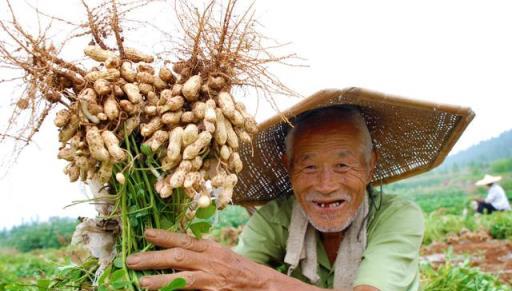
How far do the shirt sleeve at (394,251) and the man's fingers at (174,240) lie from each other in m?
0.77

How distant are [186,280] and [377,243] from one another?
1.05 metres

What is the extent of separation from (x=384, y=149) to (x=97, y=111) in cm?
187

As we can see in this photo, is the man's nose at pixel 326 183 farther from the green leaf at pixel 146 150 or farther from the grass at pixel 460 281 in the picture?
the grass at pixel 460 281

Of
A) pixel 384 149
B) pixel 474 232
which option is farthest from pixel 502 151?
pixel 384 149

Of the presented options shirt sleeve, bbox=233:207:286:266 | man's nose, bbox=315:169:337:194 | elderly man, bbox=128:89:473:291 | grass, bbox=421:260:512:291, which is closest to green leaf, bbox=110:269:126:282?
elderly man, bbox=128:89:473:291

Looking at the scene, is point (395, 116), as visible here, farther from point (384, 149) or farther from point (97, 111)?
point (97, 111)

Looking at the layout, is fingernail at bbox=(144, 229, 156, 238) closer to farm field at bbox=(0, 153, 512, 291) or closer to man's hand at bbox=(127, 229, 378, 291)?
man's hand at bbox=(127, 229, 378, 291)

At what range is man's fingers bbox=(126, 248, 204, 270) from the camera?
1850 millimetres

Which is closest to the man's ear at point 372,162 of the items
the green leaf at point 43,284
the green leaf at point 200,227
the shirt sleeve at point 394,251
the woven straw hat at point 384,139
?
the woven straw hat at point 384,139

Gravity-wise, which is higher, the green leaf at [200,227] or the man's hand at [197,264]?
the green leaf at [200,227]

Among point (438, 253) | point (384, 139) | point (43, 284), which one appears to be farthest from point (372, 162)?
point (438, 253)

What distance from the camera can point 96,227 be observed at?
1.95 m

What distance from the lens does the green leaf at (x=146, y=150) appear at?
5.90 feet

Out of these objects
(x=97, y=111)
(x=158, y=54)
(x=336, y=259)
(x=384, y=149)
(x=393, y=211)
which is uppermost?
(x=158, y=54)
